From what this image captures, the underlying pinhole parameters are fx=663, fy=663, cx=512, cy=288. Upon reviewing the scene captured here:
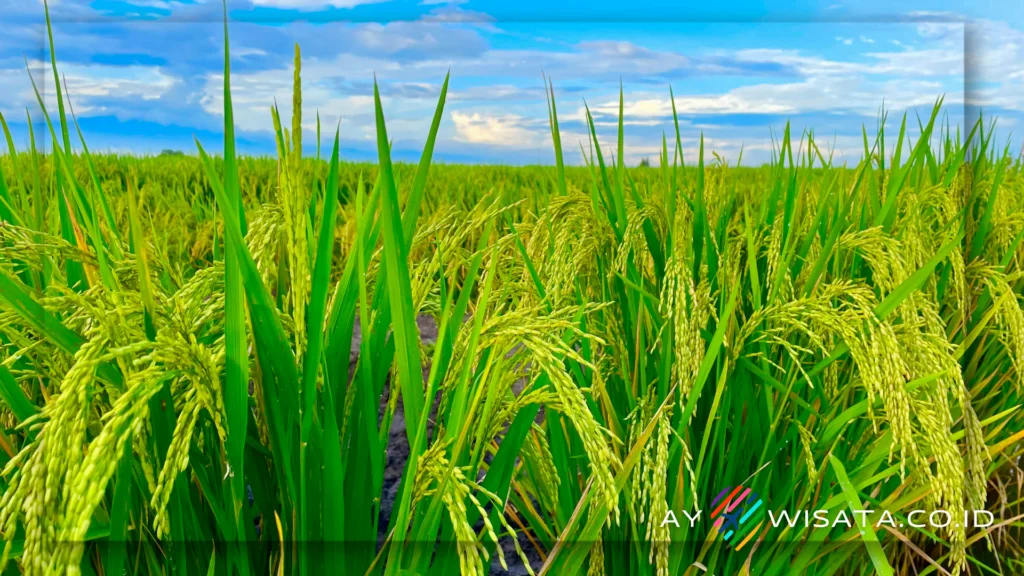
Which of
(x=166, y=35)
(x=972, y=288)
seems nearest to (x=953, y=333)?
Answer: (x=972, y=288)

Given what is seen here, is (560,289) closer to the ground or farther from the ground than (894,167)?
closer to the ground

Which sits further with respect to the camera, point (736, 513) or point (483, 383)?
point (736, 513)

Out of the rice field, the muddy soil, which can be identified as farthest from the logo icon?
the muddy soil

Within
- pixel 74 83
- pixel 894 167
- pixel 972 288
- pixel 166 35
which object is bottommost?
pixel 972 288

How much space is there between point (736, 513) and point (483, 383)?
68 centimetres

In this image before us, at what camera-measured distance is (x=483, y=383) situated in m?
0.97

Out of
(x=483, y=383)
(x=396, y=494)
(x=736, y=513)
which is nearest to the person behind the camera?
(x=483, y=383)

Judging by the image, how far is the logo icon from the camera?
52.1 inches

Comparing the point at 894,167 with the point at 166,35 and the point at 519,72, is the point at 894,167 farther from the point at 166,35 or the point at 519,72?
the point at 166,35

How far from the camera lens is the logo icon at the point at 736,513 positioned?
4.34ft

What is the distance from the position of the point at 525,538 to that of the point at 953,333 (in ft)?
4.17

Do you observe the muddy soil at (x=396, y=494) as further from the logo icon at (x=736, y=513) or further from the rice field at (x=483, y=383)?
the logo icon at (x=736, y=513)

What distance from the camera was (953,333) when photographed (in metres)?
1.77

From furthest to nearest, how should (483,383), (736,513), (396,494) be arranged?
(396,494), (736,513), (483,383)
